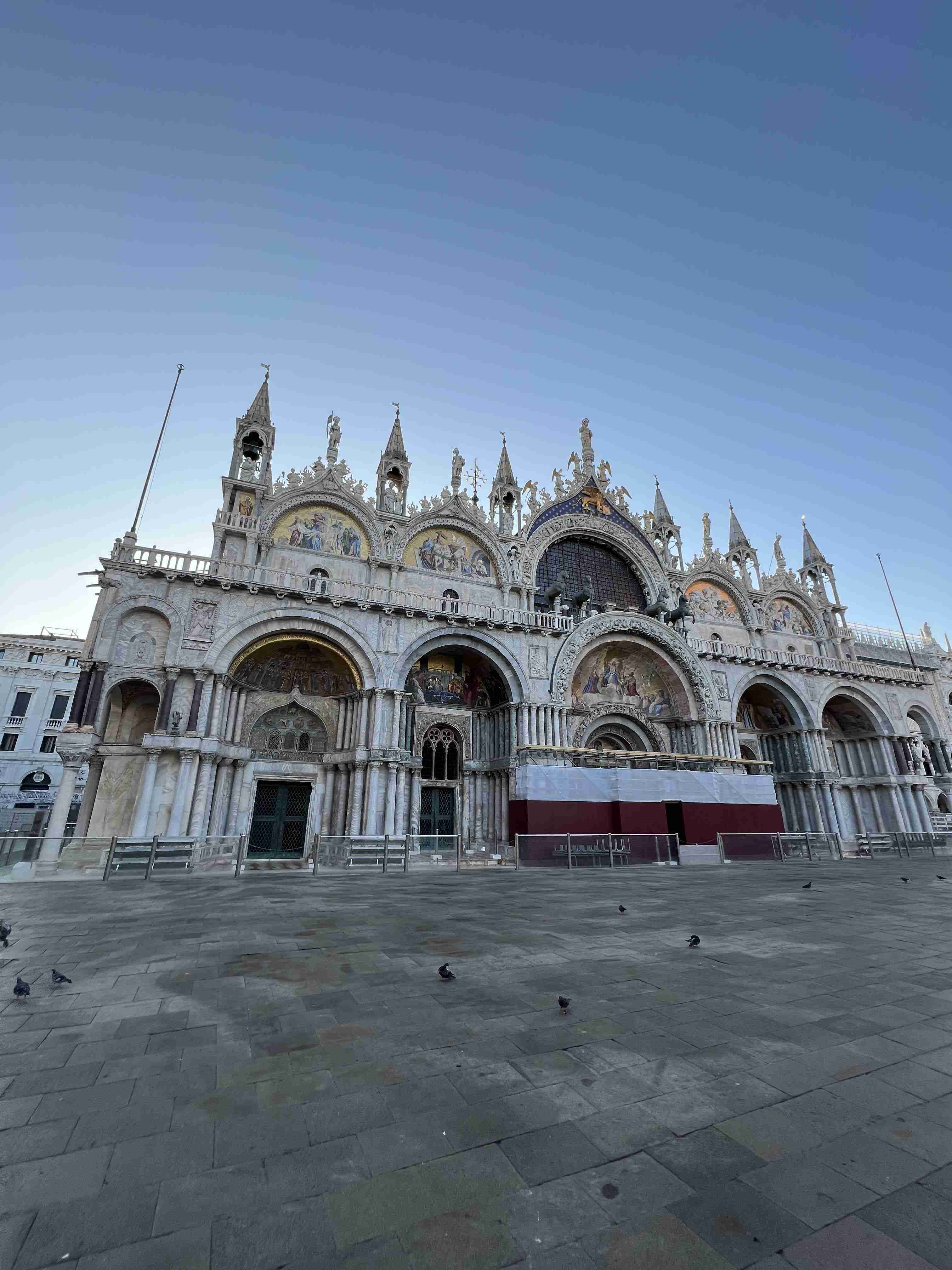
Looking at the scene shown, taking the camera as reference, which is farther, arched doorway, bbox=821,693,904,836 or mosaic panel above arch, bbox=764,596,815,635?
mosaic panel above arch, bbox=764,596,815,635

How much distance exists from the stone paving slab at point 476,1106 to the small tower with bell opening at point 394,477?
22.3m

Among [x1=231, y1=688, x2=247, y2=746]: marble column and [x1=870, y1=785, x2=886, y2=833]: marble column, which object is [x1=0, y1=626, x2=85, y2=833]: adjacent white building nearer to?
[x1=231, y1=688, x2=247, y2=746]: marble column

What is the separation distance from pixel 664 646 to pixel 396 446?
1698 centimetres

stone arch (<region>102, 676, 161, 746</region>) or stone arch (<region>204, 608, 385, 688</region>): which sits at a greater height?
stone arch (<region>204, 608, 385, 688</region>)

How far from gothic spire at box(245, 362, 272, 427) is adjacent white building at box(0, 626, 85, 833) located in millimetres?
20772

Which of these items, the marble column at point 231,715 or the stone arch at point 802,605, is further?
the stone arch at point 802,605

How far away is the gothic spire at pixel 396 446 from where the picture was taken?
28219 millimetres

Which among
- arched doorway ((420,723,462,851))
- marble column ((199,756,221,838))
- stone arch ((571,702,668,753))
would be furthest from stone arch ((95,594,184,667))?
stone arch ((571,702,668,753))

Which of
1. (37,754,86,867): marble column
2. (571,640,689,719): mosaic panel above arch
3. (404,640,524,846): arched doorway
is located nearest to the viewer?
(37,754,86,867): marble column

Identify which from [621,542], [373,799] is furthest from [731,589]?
[373,799]

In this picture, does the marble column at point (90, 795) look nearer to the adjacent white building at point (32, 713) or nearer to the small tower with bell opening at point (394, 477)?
the small tower with bell opening at point (394, 477)

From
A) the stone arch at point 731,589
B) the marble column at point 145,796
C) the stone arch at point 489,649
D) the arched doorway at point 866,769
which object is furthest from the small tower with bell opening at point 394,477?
the arched doorway at point 866,769

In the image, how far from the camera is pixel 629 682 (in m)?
28.5

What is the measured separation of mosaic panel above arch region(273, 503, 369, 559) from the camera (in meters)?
24.8
